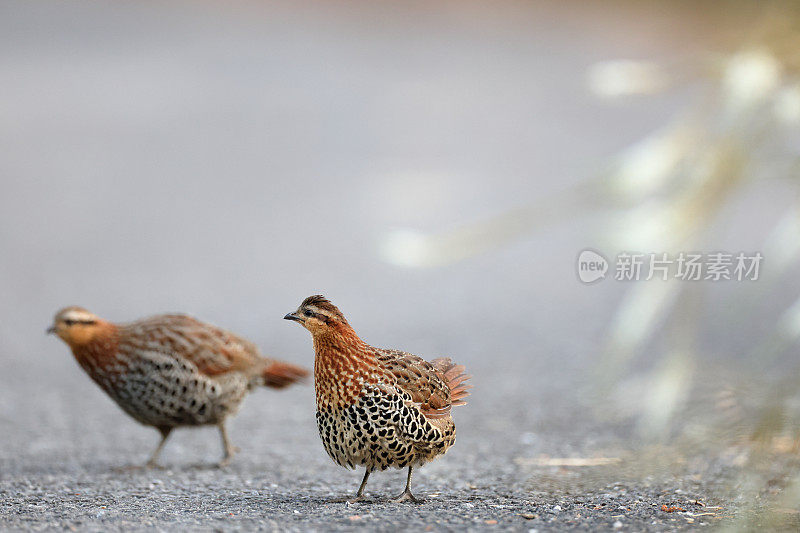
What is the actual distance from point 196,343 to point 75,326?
22.5 inches

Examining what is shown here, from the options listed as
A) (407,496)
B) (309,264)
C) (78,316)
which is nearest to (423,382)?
(407,496)

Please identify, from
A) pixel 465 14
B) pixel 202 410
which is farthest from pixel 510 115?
pixel 202 410

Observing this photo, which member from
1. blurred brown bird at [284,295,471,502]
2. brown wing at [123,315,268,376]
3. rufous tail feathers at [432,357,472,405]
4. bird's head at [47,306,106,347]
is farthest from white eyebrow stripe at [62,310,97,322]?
rufous tail feathers at [432,357,472,405]

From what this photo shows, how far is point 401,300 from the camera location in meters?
8.55

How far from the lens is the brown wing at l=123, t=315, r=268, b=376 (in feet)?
15.9

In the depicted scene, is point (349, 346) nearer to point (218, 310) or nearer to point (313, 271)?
point (218, 310)

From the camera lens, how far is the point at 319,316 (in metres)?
3.60

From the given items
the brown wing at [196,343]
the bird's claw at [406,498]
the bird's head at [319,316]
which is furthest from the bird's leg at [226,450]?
the bird's head at [319,316]

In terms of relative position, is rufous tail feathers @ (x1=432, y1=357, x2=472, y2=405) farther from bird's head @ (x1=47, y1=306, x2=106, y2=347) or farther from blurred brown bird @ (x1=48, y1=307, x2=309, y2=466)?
bird's head @ (x1=47, y1=306, x2=106, y2=347)

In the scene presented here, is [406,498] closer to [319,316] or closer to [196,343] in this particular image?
[319,316]

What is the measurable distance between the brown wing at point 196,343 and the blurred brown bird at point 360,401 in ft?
4.36

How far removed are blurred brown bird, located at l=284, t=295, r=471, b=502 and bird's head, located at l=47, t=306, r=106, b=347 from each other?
5.48 ft

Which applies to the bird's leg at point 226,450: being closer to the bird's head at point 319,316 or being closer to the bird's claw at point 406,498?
the bird's claw at point 406,498

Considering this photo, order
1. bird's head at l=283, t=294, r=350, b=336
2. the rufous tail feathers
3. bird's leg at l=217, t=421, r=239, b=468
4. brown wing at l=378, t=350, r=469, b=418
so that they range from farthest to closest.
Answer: bird's leg at l=217, t=421, r=239, b=468 < the rufous tail feathers < brown wing at l=378, t=350, r=469, b=418 < bird's head at l=283, t=294, r=350, b=336
